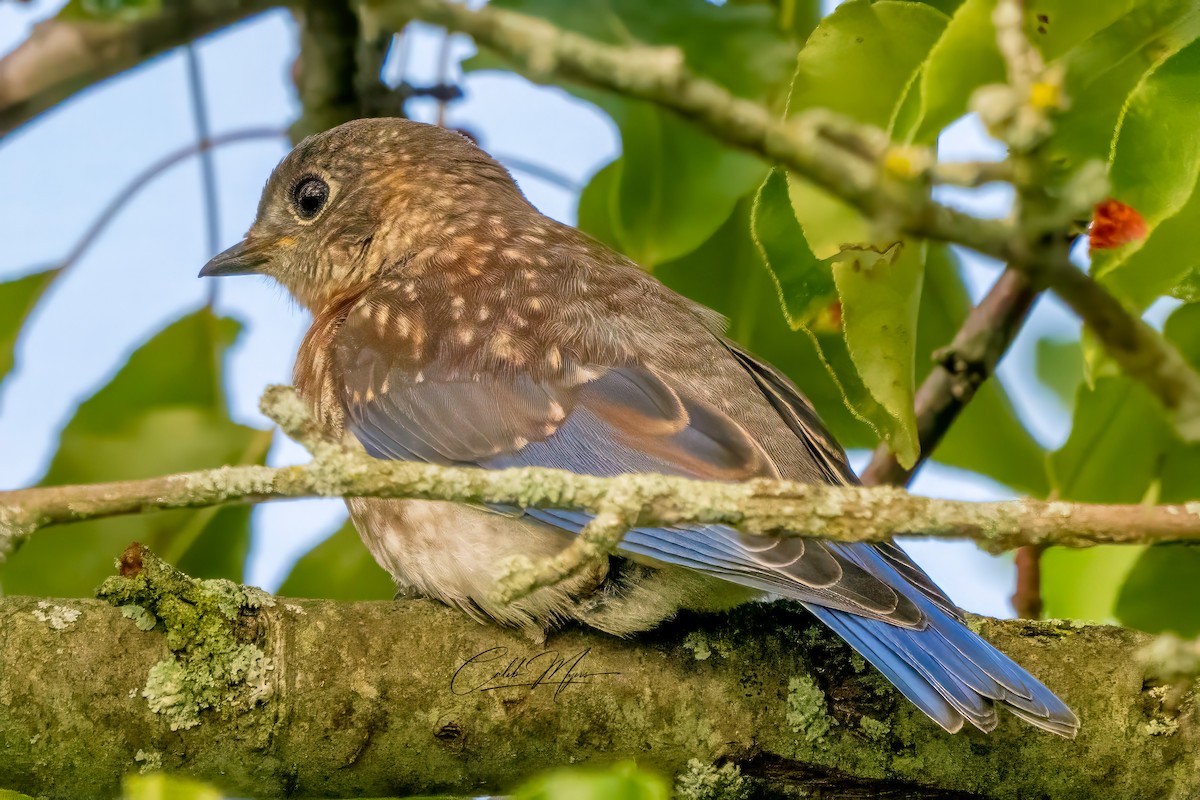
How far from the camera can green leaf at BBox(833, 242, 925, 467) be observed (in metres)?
2.69

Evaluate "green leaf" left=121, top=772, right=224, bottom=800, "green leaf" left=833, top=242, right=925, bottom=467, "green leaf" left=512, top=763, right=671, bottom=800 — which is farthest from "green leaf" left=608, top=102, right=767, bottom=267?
"green leaf" left=121, top=772, right=224, bottom=800

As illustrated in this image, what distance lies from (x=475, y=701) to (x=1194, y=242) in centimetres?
171

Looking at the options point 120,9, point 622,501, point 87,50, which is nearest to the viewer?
point 622,501

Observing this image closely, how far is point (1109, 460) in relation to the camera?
3281 millimetres

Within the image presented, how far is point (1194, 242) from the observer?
265 cm

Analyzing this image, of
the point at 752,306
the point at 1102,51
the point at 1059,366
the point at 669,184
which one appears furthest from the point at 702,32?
the point at 1059,366

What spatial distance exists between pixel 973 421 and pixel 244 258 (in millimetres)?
2400

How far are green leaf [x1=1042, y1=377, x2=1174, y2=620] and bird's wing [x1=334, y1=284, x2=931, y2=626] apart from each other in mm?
597

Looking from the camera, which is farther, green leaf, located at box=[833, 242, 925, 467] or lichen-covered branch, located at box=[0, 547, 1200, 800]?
green leaf, located at box=[833, 242, 925, 467]

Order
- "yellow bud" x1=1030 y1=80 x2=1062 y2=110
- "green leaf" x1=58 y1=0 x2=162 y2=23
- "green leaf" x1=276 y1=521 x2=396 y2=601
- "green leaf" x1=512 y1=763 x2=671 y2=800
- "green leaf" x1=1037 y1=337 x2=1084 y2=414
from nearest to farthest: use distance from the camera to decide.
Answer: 1. "yellow bud" x1=1030 y1=80 x2=1062 y2=110
2. "green leaf" x1=512 y1=763 x2=671 y2=800
3. "green leaf" x1=58 y1=0 x2=162 y2=23
4. "green leaf" x1=276 y1=521 x2=396 y2=601
5. "green leaf" x1=1037 y1=337 x2=1084 y2=414

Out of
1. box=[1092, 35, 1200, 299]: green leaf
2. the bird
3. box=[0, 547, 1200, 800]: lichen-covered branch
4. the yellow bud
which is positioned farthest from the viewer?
the bird

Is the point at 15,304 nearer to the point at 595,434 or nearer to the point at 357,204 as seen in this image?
the point at 357,204

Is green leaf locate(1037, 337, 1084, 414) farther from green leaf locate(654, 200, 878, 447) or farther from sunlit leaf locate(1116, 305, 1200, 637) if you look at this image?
sunlit leaf locate(1116, 305, 1200, 637)
